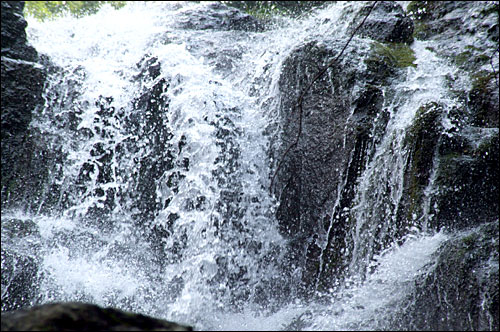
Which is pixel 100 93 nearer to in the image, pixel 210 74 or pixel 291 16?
pixel 210 74

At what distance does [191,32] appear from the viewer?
6.66 metres

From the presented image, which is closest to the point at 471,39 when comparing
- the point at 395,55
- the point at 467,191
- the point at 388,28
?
the point at 388,28

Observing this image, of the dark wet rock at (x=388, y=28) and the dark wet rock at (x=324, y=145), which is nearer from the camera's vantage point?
the dark wet rock at (x=324, y=145)

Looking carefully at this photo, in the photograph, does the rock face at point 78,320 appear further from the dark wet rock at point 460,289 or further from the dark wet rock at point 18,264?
the dark wet rock at point 18,264

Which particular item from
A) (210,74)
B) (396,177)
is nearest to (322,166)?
(396,177)

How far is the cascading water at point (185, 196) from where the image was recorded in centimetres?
384

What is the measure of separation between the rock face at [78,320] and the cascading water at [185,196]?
4.77 ft

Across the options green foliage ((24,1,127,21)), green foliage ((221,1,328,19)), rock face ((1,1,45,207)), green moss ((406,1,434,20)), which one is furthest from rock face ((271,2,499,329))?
green foliage ((24,1,127,21))

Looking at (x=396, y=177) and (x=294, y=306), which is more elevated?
(x=396, y=177)

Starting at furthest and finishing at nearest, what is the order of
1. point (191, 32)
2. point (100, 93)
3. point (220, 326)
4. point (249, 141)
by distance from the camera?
point (191, 32)
point (100, 93)
point (249, 141)
point (220, 326)

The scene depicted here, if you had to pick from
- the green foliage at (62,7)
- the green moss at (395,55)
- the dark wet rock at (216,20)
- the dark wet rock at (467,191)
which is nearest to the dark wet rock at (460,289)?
the dark wet rock at (467,191)

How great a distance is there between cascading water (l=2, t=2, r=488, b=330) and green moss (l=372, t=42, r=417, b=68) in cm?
15

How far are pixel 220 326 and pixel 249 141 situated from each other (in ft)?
7.22

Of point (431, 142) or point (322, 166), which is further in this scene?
point (322, 166)
